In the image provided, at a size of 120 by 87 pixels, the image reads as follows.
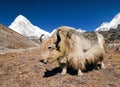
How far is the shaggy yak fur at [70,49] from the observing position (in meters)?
13.0

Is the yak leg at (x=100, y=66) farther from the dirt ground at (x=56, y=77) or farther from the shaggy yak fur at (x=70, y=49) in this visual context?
the shaggy yak fur at (x=70, y=49)

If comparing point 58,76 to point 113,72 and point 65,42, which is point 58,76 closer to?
point 65,42

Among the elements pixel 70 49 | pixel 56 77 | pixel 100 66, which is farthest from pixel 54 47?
pixel 100 66

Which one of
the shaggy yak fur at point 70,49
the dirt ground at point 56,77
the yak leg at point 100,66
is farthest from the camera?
the yak leg at point 100,66

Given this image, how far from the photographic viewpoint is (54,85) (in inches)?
507

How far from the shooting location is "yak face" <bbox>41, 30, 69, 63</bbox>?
12844 millimetres

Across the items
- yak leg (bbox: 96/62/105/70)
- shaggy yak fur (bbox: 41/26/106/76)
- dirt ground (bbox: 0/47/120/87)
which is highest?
shaggy yak fur (bbox: 41/26/106/76)

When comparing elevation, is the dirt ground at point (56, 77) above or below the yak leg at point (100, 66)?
below

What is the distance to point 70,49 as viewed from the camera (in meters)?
13.3

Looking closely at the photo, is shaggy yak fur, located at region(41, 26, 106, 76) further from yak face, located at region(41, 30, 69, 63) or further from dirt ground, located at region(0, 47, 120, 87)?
dirt ground, located at region(0, 47, 120, 87)

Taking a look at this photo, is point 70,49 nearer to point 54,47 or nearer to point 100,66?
point 54,47

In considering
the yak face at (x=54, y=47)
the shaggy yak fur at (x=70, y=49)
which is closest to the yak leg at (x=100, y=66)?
the shaggy yak fur at (x=70, y=49)

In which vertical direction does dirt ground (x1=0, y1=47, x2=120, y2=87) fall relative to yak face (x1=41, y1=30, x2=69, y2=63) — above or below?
below

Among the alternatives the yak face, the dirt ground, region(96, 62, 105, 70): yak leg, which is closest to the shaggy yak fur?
the yak face
